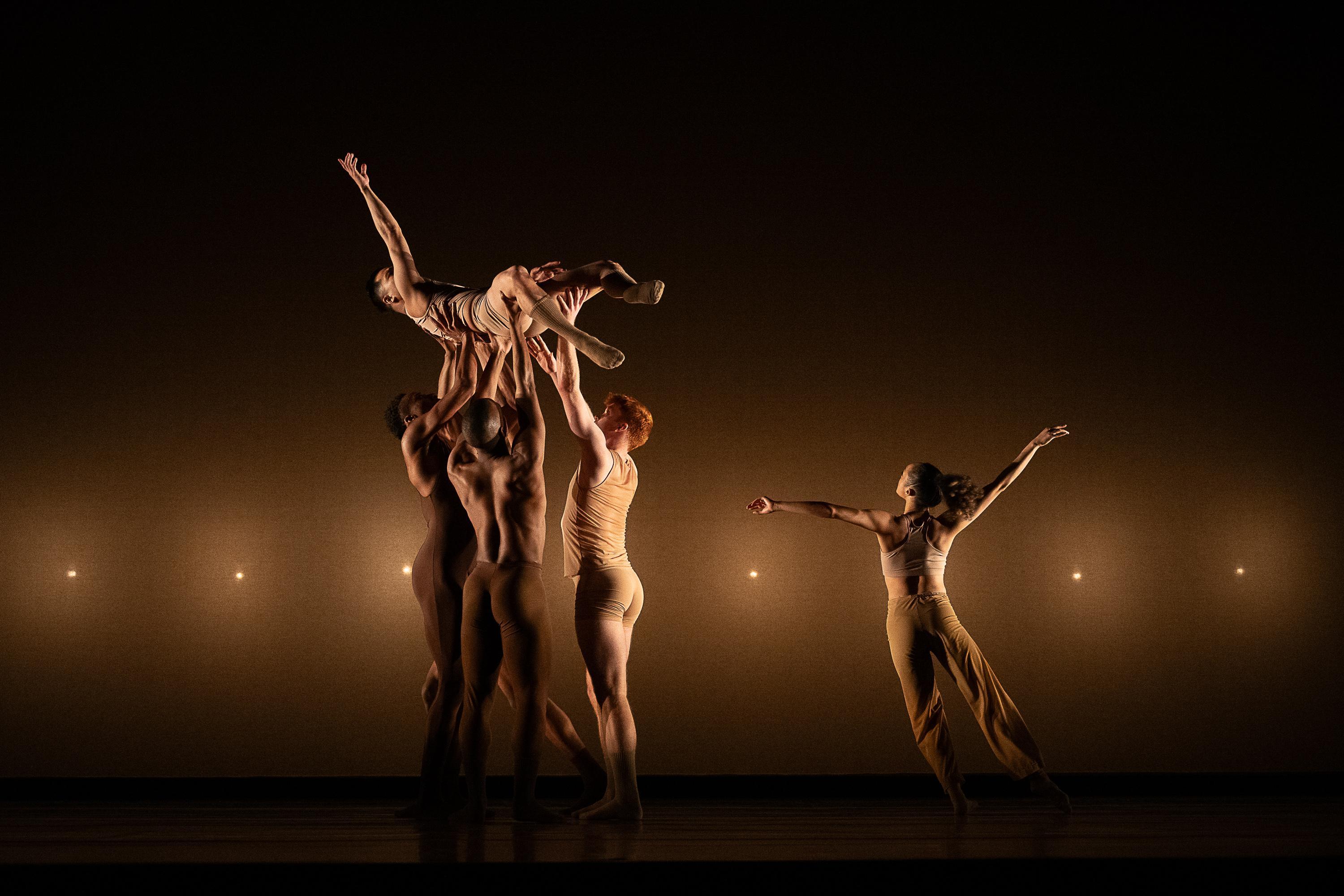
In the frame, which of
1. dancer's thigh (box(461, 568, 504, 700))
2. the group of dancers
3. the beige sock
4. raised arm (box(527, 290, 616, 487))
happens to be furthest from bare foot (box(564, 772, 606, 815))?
the beige sock

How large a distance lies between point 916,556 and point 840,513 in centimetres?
38

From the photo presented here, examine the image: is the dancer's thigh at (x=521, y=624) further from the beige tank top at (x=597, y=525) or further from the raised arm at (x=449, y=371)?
the raised arm at (x=449, y=371)

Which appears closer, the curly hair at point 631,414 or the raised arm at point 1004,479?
the curly hair at point 631,414

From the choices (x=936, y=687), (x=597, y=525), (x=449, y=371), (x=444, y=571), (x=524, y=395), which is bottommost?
(x=936, y=687)

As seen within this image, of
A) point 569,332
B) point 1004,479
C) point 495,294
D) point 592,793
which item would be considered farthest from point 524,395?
point 1004,479

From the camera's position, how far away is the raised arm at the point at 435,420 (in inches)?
157

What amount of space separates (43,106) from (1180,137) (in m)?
6.30

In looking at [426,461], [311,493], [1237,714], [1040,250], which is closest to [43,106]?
[311,493]

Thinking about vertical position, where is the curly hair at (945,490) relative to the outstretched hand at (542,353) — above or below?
below

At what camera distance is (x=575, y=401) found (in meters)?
3.74

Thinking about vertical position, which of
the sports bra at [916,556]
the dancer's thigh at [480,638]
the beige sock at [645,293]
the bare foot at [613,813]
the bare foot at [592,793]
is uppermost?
the beige sock at [645,293]

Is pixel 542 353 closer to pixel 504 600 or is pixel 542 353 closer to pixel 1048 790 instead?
pixel 504 600

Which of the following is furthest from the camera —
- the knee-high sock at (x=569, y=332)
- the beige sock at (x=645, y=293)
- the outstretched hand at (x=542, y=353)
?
the outstretched hand at (x=542, y=353)

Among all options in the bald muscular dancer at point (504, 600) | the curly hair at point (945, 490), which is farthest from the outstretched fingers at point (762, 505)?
the bald muscular dancer at point (504, 600)
